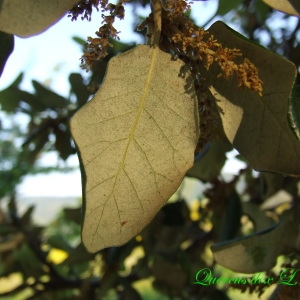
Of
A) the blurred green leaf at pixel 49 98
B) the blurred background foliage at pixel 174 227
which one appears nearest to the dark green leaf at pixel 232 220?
the blurred background foliage at pixel 174 227

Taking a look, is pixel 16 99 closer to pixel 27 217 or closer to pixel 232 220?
pixel 232 220

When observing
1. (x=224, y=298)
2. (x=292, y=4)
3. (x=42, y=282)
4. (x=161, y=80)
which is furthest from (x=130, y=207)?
(x=42, y=282)

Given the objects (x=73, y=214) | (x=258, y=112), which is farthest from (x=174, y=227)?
(x=258, y=112)

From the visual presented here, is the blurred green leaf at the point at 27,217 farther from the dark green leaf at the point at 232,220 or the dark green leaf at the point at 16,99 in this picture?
the dark green leaf at the point at 232,220

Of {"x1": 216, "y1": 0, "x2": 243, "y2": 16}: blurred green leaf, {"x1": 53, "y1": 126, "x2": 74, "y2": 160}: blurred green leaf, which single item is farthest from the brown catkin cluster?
{"x1": 53, "y1": 126, "x2": 74, "y2": 160}: blurred green leaf

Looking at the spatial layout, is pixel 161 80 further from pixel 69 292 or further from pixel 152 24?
pixel 69 292

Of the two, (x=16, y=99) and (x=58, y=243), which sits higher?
(x=16, y=99)

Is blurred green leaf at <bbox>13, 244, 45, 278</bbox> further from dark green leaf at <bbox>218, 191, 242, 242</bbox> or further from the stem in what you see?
the stem

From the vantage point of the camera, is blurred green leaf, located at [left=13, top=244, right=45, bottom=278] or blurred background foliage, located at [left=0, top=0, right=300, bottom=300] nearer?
blurred background foliage, located at [left=0, top=0, right=300, bottom=300]
